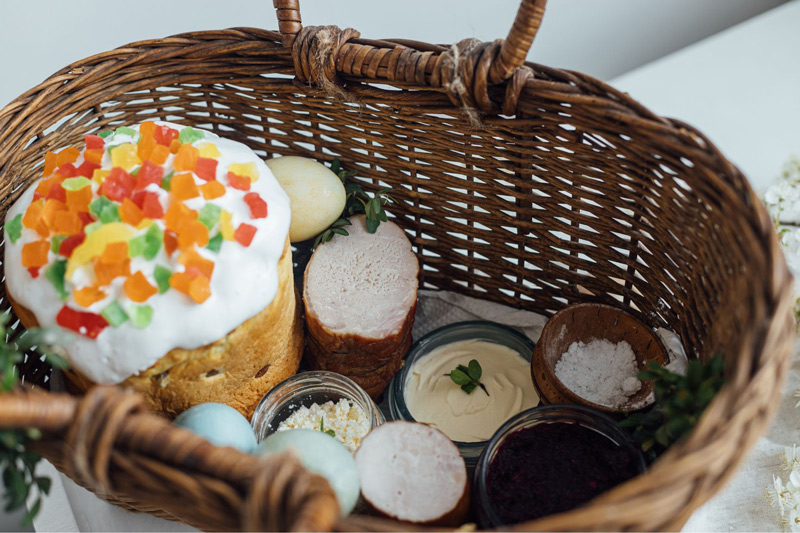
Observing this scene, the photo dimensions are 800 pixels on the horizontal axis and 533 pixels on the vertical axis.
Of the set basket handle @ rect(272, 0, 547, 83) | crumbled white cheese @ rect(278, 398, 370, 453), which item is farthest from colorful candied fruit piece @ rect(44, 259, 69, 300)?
basket handle @ rect(272, 0, 547, 83)

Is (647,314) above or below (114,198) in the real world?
below

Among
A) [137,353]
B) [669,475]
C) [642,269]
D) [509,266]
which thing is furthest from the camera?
[509,266]

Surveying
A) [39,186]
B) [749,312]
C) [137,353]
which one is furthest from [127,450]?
[749,312]

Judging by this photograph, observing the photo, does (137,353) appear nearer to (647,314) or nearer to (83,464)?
(83,464)

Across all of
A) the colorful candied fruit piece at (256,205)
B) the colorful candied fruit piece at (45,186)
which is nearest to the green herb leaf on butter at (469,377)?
the colorful candied fruit piece at (256,205)

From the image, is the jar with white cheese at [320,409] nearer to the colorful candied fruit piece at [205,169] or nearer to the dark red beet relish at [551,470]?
the dark red beet relish at [551,470]

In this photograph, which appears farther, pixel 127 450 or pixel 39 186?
pixel 39 186

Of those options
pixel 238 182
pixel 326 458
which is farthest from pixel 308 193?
pixel 326 458
